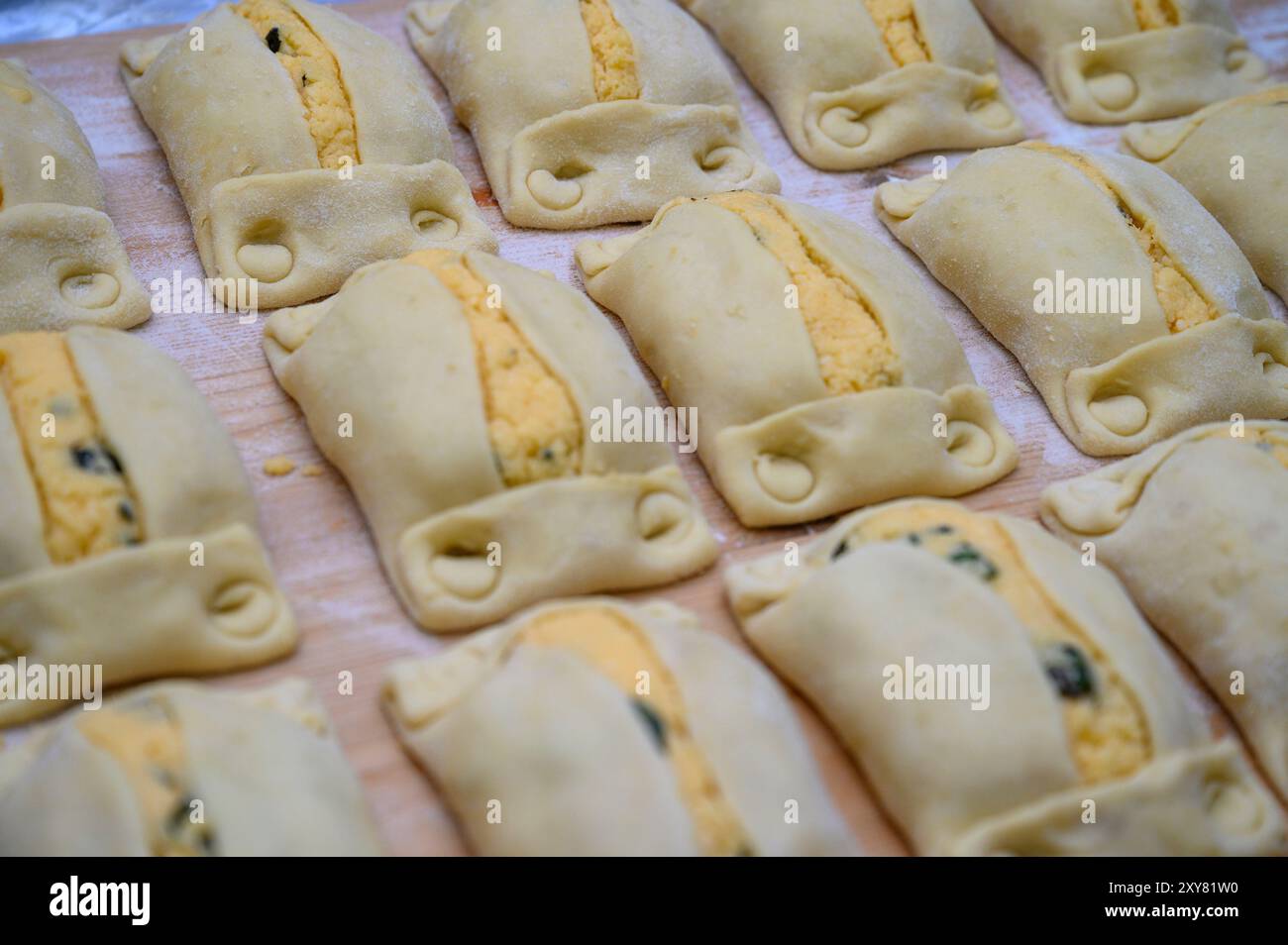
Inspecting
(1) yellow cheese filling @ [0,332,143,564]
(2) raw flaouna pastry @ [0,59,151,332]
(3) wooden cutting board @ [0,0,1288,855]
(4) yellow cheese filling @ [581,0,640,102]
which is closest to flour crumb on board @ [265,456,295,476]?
(3) wooden cutting board @ [0,0,1288,855]

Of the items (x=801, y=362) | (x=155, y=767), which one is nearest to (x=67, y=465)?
(x=155, y=767)

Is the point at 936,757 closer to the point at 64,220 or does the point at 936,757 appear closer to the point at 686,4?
the point at 64,220

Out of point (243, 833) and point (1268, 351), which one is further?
point (1268, 351)

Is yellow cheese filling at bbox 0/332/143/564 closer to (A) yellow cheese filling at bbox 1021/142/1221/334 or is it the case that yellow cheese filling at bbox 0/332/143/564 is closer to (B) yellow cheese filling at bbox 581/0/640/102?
(B) yellow cheese filling at bbox 581/0/640/102

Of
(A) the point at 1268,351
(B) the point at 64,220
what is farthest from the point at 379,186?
(A) the point at 1268,351
